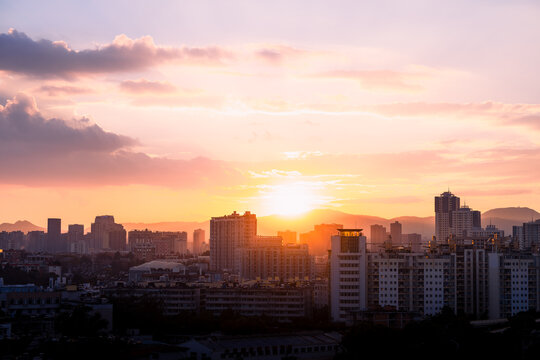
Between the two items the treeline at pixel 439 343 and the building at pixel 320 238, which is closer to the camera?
the treeline at pixel 439 343

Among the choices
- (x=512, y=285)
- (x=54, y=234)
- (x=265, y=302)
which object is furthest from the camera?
(x=54, y=234)

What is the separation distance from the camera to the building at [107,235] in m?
145

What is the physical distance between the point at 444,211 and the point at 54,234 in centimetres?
6753

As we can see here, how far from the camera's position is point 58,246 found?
5763 inches

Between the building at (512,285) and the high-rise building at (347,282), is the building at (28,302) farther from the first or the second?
the building at (512,285)

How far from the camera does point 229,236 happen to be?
90.1 metres

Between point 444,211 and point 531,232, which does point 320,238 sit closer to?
point 444,211

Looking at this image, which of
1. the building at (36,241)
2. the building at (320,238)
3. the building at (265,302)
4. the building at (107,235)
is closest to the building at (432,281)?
the building at (265,302)

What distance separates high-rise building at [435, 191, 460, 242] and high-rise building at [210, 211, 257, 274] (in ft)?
116

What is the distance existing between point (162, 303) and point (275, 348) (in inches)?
632

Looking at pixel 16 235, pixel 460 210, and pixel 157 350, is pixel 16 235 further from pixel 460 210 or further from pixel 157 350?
pixel 157 350

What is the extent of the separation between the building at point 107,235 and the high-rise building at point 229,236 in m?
53.7

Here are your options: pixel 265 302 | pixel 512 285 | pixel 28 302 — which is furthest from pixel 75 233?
pixel 28 302

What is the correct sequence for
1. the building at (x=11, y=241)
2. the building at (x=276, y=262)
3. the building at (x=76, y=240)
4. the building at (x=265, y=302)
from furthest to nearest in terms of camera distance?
the building at (x=76, y=240) → the building at (x=11, y=241) → the building at (x=276, y=262) → the building at (x=265, y=302)
